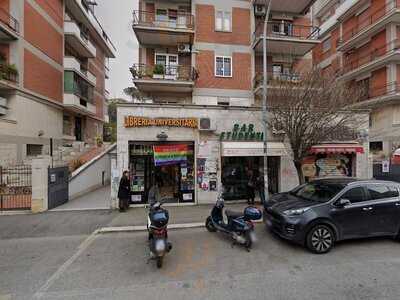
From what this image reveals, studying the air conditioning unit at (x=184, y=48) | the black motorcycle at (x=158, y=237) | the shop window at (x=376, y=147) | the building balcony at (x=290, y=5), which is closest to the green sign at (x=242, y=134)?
the black motorcycle at (x=158, y=237)

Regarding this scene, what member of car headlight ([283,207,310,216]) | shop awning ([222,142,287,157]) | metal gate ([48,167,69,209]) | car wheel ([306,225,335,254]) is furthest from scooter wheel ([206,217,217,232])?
metal gate ([48,167,69,209])

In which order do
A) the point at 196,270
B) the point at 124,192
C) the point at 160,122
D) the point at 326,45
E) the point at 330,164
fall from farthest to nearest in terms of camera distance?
the point at 326,45 < the point at 330,164 < the point at 160,122 < the point at 124,192 < the point at 196,270

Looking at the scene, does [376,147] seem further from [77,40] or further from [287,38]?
[77,40]

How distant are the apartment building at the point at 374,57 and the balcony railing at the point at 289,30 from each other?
93.0 inches

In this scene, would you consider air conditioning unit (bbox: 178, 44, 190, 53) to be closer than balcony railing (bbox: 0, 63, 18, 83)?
No

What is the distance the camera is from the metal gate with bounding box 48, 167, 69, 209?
30.1ft

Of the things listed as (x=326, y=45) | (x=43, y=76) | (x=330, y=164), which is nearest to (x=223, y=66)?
(x=330, y=164)

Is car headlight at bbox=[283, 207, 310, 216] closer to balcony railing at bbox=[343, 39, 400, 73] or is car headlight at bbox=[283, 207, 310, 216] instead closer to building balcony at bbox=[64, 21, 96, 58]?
balcony railing at bbox=[343, 39, 400, 73]

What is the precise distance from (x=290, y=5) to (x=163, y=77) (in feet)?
35.5

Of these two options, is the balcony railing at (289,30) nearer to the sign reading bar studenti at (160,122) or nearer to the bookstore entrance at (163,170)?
the sign reading bar studenti at (160,122)

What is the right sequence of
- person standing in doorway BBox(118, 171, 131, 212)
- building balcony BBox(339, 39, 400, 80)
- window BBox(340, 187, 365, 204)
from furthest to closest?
building balcony BBox(339, 39, 400, 80) < person standing in doorway BBox(118, 171, 131, 212) < window BBox(340, 187, 365, 204)

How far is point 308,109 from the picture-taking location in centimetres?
830

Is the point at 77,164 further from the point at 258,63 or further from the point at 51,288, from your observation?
the point at 258,63

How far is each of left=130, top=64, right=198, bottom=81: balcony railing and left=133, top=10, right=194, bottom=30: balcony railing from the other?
8.39 feet
